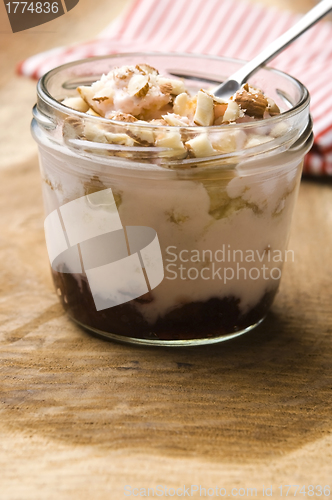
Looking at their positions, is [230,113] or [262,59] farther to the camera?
[262,59]

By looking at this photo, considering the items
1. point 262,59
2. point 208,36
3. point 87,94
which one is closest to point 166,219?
A: point 87,94

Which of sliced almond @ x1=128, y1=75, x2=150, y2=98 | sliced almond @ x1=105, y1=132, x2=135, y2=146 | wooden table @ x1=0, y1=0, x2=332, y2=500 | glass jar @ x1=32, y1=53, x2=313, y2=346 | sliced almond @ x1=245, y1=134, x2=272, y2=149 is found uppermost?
sliced almond @ x1=128, y1=75, x2=150, y2=98

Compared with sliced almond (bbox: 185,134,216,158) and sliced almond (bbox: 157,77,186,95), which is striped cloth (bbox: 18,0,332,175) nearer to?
sliced almond (bbox: 157,77,186,95)

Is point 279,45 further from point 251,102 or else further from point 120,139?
point 120,139

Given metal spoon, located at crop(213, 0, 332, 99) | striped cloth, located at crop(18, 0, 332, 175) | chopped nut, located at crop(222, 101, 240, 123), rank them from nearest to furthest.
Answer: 1. chopped nut, located at crop(222, 101, 240, 123)
2. metal spoon, located at crop(213, 0, 332, 99)
3. striped cloth, located at crop(18, 0, 332, 175)

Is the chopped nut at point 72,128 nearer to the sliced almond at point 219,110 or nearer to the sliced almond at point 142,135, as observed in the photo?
the sliced almond at point 142,135

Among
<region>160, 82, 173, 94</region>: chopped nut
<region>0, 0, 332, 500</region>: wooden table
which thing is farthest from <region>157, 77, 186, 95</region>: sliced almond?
<region>0, 0, 332, 500</region>: wooden table
